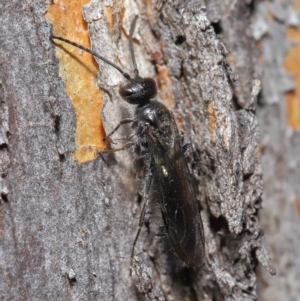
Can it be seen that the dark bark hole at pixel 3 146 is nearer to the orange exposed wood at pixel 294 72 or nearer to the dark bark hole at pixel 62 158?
the dark bark hole at pixel 62 158

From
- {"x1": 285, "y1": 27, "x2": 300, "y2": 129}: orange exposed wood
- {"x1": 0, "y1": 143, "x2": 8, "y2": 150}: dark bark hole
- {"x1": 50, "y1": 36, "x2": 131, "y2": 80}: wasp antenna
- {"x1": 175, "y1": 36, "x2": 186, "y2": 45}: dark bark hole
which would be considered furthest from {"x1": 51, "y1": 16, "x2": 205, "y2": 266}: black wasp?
{"x1": 285, "y1": 27, "x2": 300, "y2": 129}: orange exposed wood

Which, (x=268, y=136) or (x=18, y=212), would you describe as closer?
(x=18, y=212)

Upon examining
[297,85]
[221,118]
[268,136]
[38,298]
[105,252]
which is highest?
[297,85]

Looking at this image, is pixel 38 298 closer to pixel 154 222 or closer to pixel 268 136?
pixel 154 222

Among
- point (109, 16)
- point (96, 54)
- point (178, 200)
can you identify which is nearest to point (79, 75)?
point (96, 54)

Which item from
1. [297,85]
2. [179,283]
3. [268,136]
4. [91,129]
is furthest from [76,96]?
[297,85]

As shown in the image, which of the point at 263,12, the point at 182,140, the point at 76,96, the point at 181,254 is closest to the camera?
the point at 76,96

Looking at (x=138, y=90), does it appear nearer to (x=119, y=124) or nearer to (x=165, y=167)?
(x=119, y=124)
